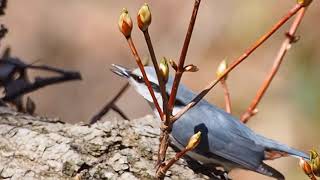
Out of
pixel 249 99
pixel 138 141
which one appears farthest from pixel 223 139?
pixel 249 99

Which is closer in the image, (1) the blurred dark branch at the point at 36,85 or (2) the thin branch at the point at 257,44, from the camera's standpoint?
(2) the thin branch at the point at 257,44

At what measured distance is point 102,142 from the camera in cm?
226

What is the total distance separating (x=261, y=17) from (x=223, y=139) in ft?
11.8

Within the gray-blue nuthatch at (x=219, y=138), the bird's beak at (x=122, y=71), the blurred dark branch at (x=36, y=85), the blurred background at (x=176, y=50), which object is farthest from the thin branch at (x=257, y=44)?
the blurred background at (x=176, y=50)

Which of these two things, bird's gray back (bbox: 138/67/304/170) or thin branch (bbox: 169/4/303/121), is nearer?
thin branch (bbox: 169/4/303/121)

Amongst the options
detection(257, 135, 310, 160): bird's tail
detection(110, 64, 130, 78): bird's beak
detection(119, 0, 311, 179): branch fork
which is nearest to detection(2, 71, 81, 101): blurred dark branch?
detection(110, 64, 130, 78): bird's beak

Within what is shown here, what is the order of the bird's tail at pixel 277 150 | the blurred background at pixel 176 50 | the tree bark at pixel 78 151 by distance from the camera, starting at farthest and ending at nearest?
the blurred background at pixel 176 50 < the bird's tail at pixel 277 150 < the tree bark at pixel 78 151

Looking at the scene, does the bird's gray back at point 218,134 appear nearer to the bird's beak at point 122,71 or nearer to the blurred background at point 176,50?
the bird's beak at point 122,71

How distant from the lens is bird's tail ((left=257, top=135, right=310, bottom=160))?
2.67 meters

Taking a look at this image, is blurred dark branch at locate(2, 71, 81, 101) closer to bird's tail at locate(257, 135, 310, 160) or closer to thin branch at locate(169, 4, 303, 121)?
bird's tail at locate(257, 135, 310, 160)

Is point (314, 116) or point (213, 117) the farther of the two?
point (314, 116)

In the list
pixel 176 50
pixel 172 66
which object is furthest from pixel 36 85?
pixel 176 50

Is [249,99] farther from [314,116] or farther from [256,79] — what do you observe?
[314,116]

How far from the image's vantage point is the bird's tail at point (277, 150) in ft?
8.75
